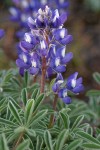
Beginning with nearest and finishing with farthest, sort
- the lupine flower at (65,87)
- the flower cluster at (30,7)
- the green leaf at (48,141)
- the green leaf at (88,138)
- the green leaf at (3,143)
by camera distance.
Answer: the green leaf at (3,143) < the green leaf at (48,141) < the green leaf at (88,138) < the lupine flower at (65,87) < the flower cluster at (30,7)

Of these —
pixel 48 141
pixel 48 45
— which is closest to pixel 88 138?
pixel 48 141

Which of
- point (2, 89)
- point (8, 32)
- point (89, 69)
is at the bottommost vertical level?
point (2, 89)

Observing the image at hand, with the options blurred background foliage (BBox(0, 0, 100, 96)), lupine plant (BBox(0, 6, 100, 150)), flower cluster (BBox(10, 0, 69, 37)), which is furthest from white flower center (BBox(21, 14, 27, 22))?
lupine plant (BBox(0, 6, 100, 150))

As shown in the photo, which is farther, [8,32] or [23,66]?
[8,32]

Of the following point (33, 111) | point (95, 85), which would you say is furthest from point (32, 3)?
point (33, 111)

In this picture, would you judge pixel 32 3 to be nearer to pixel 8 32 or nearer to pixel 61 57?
pixel 61 57

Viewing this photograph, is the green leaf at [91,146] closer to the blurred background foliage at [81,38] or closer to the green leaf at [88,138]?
the green leaf at [88,138]

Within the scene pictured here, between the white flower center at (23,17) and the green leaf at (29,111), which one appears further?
the white flower center at (23,17)

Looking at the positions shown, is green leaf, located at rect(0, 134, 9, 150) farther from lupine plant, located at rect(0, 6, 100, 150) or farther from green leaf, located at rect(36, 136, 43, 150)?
green leaf, located at rect(36, 136, 43, 150)

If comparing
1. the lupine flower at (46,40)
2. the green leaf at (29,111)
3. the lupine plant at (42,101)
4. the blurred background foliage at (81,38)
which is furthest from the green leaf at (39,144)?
the blurred background foliage at (81,38)
